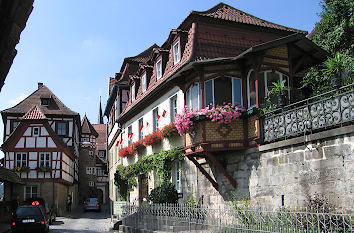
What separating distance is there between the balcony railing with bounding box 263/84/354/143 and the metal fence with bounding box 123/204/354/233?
2153 millimetres

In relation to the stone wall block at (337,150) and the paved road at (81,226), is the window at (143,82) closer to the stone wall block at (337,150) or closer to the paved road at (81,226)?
the paved road at (81,226)

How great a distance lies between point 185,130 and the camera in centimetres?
1504

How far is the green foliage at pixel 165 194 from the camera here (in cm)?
1695

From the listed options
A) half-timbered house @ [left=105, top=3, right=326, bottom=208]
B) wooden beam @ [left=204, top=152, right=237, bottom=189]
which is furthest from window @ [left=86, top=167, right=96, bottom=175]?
wooden beam @ [left=204, top=152, right=237, bottom=189]

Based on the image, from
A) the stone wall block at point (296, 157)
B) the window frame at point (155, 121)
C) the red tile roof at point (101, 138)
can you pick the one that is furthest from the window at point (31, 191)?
the red tile roof at point (101, 138)

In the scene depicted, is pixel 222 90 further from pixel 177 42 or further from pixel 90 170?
pixel 90 170

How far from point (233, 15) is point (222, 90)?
5.92m

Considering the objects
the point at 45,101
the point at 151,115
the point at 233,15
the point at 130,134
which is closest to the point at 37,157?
the point at 45,101

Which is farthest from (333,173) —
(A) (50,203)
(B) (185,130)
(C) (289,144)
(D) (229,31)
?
(A) (50,203)

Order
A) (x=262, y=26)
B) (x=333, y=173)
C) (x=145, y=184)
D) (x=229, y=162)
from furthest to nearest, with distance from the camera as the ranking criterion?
(x=145, y=184) → (x=262, y=26) → (x=229, y=162) → (x=333, y=173)

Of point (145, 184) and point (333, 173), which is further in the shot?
point (145, 184)

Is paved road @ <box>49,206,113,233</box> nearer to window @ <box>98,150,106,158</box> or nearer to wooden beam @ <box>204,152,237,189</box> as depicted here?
wooden beam @ <box>204,152,237,189</box>

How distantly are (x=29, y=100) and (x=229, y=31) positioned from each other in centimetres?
3121

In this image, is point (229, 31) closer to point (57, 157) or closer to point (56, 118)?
point (57, 157)
